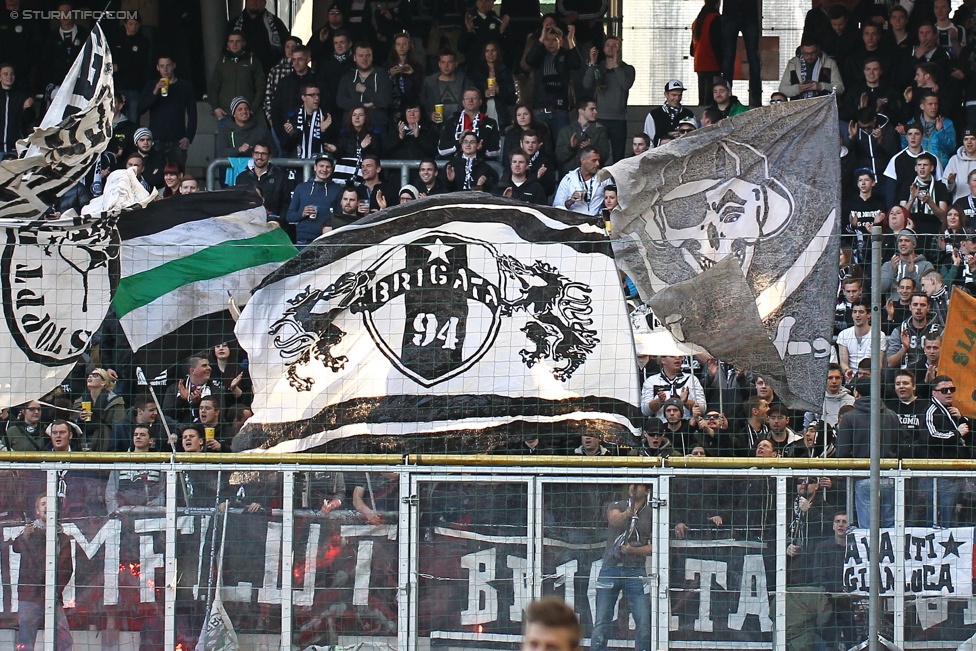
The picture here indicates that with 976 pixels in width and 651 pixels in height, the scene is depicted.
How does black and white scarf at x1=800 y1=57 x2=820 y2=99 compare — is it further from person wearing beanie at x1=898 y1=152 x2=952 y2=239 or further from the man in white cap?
person wearing beanie at x1=898 y1=152 x2=952 y2=239

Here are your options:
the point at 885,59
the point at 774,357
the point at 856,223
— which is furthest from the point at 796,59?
the point at 774,357

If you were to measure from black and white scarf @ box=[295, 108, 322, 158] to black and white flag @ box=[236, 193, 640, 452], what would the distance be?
6.71 m

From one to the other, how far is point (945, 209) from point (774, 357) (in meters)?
6.09

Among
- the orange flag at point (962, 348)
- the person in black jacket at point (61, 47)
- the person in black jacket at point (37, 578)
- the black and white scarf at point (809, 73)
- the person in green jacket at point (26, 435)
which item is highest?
the person in black jacket at point (61, 47)

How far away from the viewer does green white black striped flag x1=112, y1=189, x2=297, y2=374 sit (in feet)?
30.2

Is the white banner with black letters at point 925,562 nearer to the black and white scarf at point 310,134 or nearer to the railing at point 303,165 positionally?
the railing at point 303,165

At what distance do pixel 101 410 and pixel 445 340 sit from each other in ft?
9.03

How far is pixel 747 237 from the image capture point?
8617 mm

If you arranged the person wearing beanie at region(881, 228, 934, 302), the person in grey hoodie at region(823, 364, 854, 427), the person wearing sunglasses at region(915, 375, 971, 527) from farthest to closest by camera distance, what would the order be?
the person wearing beanie at region(881, 228, 934, 302) < the person in grey hoodie at region(823, 364, 854, 427) < the person wearing sunglasses at region(915, 375, 971, 527)

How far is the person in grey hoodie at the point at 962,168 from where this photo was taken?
45.5 feet

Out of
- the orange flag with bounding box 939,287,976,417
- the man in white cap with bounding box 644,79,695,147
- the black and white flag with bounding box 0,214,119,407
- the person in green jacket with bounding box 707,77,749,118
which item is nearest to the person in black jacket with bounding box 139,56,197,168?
the man in white cap with bounding box 644,79,695,147

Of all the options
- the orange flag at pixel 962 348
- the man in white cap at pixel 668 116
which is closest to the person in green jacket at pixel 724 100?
the man in white cap at pixel 668 116

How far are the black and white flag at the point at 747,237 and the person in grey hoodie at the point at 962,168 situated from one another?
5621 mm

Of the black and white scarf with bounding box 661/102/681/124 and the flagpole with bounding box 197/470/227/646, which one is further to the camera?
the black and white scarf with bounding box 661/102/681/124
